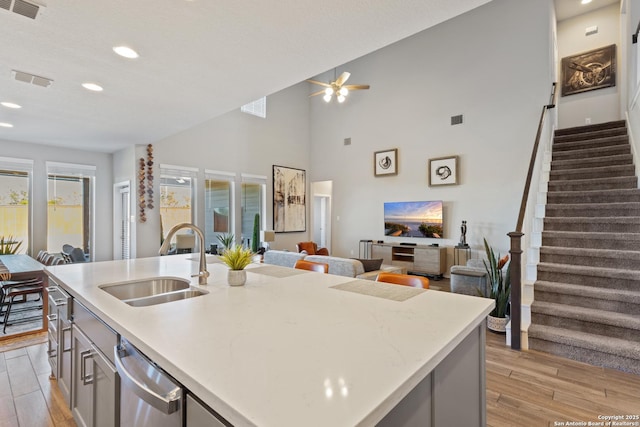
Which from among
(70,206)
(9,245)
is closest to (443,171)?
(70,206)

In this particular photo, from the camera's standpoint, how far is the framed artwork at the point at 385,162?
24.4 feet

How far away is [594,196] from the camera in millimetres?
4004

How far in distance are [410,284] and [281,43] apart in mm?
1917

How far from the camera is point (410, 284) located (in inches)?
79.0

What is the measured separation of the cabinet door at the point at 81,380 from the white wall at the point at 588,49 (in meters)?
8.60

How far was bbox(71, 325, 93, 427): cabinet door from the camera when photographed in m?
1.58

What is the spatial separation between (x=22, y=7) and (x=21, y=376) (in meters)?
2.78

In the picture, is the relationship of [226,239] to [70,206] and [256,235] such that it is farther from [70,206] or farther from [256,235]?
[70,206]

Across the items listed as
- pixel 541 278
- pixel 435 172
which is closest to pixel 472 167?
pixel 435 172

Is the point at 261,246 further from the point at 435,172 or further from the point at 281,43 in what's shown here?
the point at 281,43

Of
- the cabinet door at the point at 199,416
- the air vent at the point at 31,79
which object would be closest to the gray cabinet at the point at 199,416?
the cabinet door at the point at 199,416

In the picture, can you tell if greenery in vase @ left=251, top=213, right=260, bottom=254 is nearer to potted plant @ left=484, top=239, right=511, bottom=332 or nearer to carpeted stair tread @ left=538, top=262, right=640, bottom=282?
potted plant @ left=484, top=239, right=511, bottom=332

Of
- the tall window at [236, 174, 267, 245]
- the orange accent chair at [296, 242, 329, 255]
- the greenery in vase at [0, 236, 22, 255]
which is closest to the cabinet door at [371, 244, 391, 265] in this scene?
the orange accent chair at [296, 242, 329, 255]

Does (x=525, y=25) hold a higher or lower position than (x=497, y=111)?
higher
